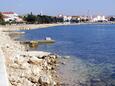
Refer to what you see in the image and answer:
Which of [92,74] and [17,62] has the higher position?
[17,62]

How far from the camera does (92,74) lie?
69.0 feet

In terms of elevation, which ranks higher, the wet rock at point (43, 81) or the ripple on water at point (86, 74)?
the wet rock at point (43, 81)

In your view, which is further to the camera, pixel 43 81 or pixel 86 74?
pixel 86 74

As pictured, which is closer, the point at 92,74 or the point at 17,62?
the point at 17,62

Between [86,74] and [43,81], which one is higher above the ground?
[43,81]

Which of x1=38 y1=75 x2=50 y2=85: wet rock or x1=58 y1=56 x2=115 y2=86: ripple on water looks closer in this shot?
x1=38 y1=75 x2=50 y2=85: wet rock

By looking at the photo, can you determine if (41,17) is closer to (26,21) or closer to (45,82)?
(26,21)

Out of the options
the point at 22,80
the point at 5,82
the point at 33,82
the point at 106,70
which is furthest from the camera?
the point at 106,70

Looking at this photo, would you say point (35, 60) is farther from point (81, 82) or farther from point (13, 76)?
point (13, 76)

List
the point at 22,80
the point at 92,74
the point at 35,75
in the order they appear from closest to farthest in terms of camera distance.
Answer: the point at 22,80, the point at 35,75, the point at 92,74

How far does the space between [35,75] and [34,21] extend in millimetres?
128287

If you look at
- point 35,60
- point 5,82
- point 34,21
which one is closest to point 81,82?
point 35,60

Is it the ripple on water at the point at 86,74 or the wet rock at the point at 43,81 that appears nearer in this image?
the wet rock at the point at 43,81

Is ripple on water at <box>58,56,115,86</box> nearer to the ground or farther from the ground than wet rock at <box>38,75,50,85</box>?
nearer to the ground
